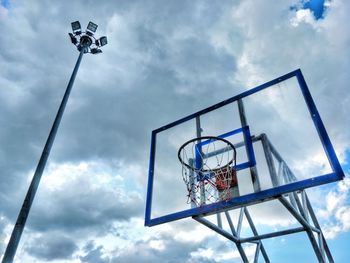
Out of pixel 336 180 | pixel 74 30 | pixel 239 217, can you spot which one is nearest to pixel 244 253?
pixel 239 217

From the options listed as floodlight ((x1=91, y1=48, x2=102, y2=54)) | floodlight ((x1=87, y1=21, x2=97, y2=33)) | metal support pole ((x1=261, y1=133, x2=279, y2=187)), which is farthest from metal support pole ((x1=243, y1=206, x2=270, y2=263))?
floodlight ((x1=87, y1=21, x2=97, y2=33))

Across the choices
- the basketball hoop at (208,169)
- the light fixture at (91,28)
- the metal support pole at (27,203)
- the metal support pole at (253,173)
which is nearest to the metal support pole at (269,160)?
the metal support pole at (253,173)

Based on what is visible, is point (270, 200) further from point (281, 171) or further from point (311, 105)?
point (311, 105)

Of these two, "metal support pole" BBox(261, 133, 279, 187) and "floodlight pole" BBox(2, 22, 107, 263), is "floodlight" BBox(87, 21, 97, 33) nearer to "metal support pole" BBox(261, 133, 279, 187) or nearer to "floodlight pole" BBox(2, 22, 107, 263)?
"floodlight pole" BBox(2, 22, 107, 263)

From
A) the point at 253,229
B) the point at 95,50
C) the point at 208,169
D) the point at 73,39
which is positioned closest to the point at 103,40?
the point at 95,50

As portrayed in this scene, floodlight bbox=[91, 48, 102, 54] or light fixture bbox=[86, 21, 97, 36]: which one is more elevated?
light fixture bbox=[86, 21, 97, 36]

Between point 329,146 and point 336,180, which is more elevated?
point 329,146

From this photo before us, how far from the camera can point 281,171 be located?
6125 mm

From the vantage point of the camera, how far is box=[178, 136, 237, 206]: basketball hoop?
18.4 ft

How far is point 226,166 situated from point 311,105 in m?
2.12

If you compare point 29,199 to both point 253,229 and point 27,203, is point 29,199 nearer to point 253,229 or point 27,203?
point 27,203

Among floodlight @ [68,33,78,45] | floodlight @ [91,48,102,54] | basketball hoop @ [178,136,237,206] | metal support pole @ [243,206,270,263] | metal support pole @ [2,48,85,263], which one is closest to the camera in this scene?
metal support pole @ [2,48,85,263]

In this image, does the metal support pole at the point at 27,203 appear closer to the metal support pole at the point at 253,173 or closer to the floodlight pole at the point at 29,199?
the floodlight pole at the point at 29,199

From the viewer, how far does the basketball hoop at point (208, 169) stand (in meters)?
5.62
